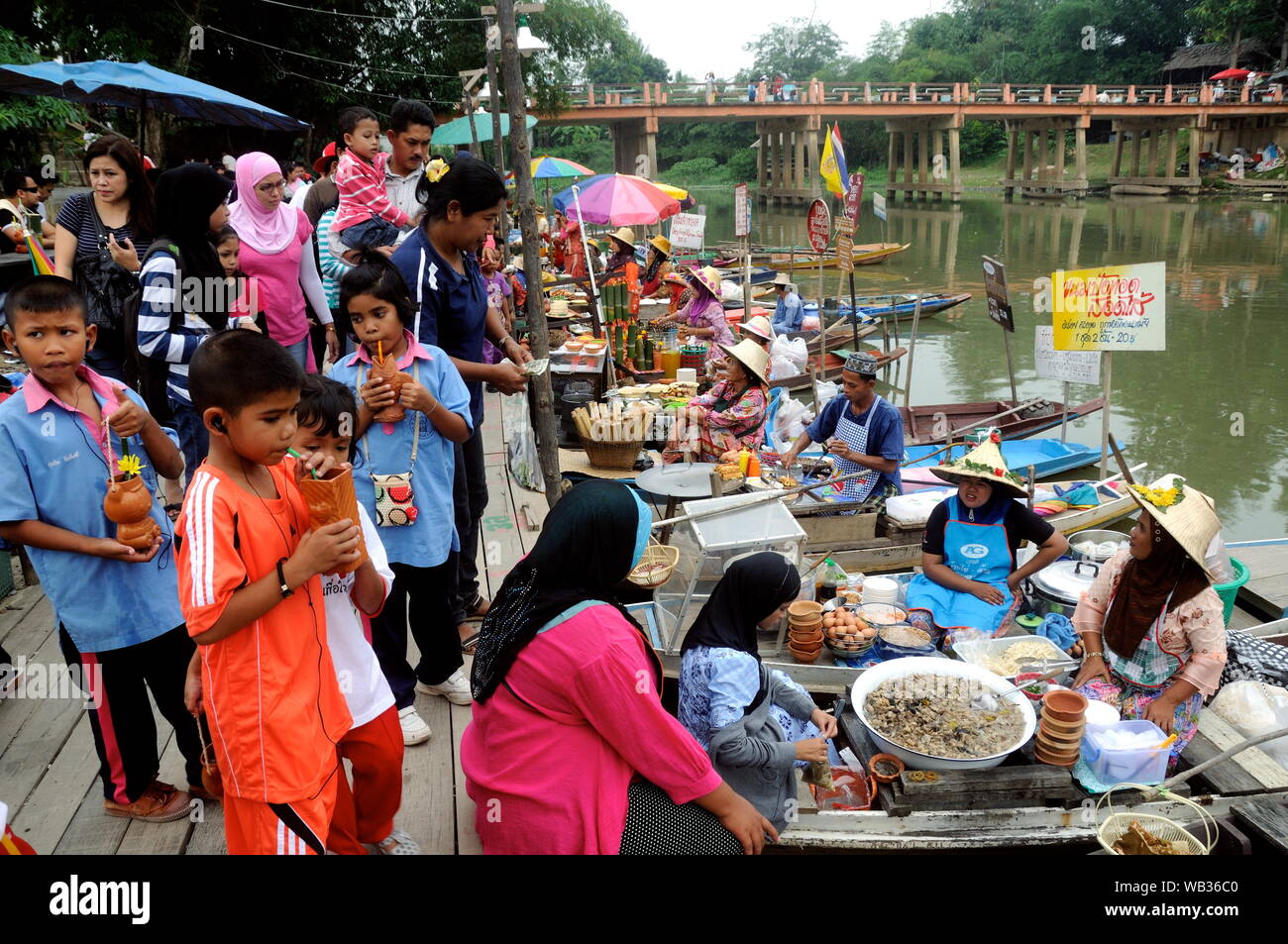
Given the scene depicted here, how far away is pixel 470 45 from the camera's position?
1948cm

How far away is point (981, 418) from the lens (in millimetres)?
8961

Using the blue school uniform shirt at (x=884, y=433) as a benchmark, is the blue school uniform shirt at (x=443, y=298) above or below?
above

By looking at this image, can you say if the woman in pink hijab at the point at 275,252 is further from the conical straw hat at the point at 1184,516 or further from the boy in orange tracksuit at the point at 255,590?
the conical straw hat at the point at 1184,516

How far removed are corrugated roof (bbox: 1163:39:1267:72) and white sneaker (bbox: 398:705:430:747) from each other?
49987 millimetres

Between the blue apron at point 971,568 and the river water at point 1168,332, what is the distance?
5.36 metres

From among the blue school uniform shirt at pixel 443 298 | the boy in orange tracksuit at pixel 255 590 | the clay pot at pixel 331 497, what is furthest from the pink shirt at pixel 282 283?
the clay pot at pixel 331 497

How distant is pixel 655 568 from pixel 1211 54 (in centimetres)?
4997

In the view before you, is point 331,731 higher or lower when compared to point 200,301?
lower

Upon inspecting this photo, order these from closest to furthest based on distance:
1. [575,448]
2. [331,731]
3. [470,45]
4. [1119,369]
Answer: [331,731]
[575,448]
[1119,369]
[470,45]

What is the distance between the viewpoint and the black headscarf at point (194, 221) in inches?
123

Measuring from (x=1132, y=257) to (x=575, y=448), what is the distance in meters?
21.2

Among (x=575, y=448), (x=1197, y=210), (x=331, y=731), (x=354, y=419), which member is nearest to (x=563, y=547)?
(x=331, y=731)

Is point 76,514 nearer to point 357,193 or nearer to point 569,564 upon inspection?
point 569,564

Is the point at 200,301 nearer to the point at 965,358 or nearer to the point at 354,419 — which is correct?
the point at 354,419
